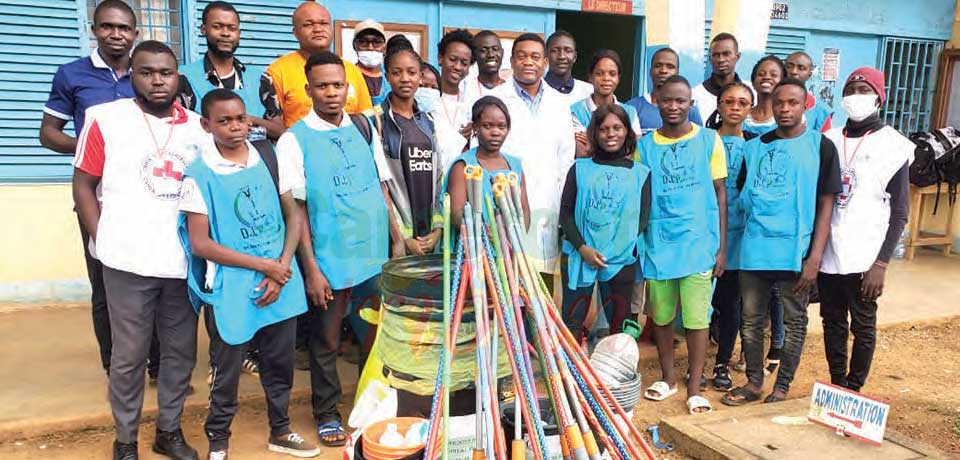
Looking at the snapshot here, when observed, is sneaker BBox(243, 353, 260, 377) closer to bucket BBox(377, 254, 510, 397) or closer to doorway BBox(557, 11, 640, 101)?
bucket BBox(377, 254, 510, 397)

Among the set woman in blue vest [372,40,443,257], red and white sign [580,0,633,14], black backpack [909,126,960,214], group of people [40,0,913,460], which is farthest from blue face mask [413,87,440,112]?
black backpack [909,126,960,214]

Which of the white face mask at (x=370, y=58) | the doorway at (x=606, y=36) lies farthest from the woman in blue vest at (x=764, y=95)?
the doorway at (x=606, y=36)

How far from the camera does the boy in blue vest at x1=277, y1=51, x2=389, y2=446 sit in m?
3.10

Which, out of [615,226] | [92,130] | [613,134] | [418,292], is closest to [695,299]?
[615,226]

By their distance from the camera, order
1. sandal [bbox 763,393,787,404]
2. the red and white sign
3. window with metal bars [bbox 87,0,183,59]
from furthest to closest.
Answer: the red and white sign, window with metal bars [bbox 87,0,183,59], sandal [bbox 763,393,787,404]

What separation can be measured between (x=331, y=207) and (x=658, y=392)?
6.74 feet

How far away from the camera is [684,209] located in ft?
12.0

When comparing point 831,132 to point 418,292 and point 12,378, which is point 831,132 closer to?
point 418,292

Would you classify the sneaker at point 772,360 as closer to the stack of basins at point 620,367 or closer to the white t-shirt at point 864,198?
the white t-shirt at point 864,198

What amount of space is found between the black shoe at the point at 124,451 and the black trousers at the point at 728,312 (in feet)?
9.95

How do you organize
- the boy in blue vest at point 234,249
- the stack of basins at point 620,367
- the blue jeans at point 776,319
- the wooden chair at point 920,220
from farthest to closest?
the wooden chair at point 920,220, the blue jeans at point 776,319, the stack of basins at point 620,367, the boy in blue vest at point 234,249

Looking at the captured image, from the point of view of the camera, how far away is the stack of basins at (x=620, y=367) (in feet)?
10.0

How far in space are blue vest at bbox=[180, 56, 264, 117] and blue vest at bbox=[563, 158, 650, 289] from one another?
1.56m

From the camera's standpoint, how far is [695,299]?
12.3ft
